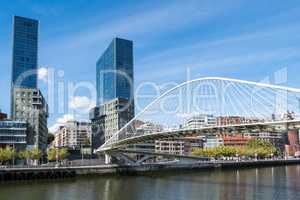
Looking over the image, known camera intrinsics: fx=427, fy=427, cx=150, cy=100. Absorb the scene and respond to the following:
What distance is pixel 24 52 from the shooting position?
139 m

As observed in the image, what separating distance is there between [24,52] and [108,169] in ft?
230

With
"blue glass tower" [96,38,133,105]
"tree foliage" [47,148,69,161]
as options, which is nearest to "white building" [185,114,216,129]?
"tree foliage" [47,148,69,161]

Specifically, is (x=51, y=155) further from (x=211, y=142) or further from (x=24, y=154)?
(x=211, y=142)

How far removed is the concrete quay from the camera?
67.5 m

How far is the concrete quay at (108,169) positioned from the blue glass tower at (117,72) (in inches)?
2742

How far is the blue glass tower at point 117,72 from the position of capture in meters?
170

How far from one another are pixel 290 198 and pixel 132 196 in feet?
54.9

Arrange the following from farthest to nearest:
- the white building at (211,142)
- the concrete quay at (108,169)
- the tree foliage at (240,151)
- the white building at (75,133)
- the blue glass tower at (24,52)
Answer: the white building at (75,133) → the white building at (211,142) → the blue glass tower at (24,52) → the tree foliage at (240,151) → the concrete quay at (108,169)

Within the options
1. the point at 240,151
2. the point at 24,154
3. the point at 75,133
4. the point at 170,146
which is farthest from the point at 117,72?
the point at 24,154

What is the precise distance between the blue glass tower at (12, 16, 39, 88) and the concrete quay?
64777 millimetres

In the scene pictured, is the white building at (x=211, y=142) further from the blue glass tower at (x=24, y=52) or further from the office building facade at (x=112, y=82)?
the blue glass tower at (x=24, y=52)

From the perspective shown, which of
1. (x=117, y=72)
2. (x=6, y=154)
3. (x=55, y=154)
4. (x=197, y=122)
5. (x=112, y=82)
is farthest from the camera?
(x=117, y=72)

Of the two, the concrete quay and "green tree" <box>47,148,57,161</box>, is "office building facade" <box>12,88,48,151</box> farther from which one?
the concrete quay

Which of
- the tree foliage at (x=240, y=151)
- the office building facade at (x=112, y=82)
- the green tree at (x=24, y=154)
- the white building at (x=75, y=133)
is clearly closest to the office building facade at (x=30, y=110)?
the green tree at (x=24, y=154)
